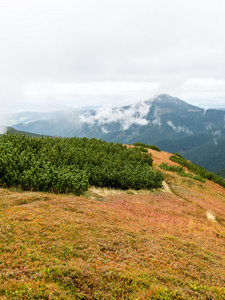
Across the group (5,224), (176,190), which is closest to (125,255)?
(5,224)

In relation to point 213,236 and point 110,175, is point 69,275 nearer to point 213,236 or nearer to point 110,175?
point 213,236

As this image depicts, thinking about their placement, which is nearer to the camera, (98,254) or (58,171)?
(98,254)

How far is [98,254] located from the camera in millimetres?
6074

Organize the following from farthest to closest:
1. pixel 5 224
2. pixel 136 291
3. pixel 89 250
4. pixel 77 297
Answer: pixel 5 224 → pixel 89 250 → pixel 136 291 → pixel 77 297

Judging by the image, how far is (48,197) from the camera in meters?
10.3

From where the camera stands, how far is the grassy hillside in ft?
15.2

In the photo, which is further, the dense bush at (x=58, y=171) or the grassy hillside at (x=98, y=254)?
the dense bush at (x=58, y=171)

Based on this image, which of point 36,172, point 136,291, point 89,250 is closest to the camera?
point 136,291

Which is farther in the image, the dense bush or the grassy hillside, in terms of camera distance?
the dense bush

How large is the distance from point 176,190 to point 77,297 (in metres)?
17.5

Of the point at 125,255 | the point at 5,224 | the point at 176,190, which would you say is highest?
the point at 5,224

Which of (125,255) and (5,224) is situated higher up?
(5,224)

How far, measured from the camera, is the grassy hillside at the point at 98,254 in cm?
463

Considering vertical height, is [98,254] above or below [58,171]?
below
